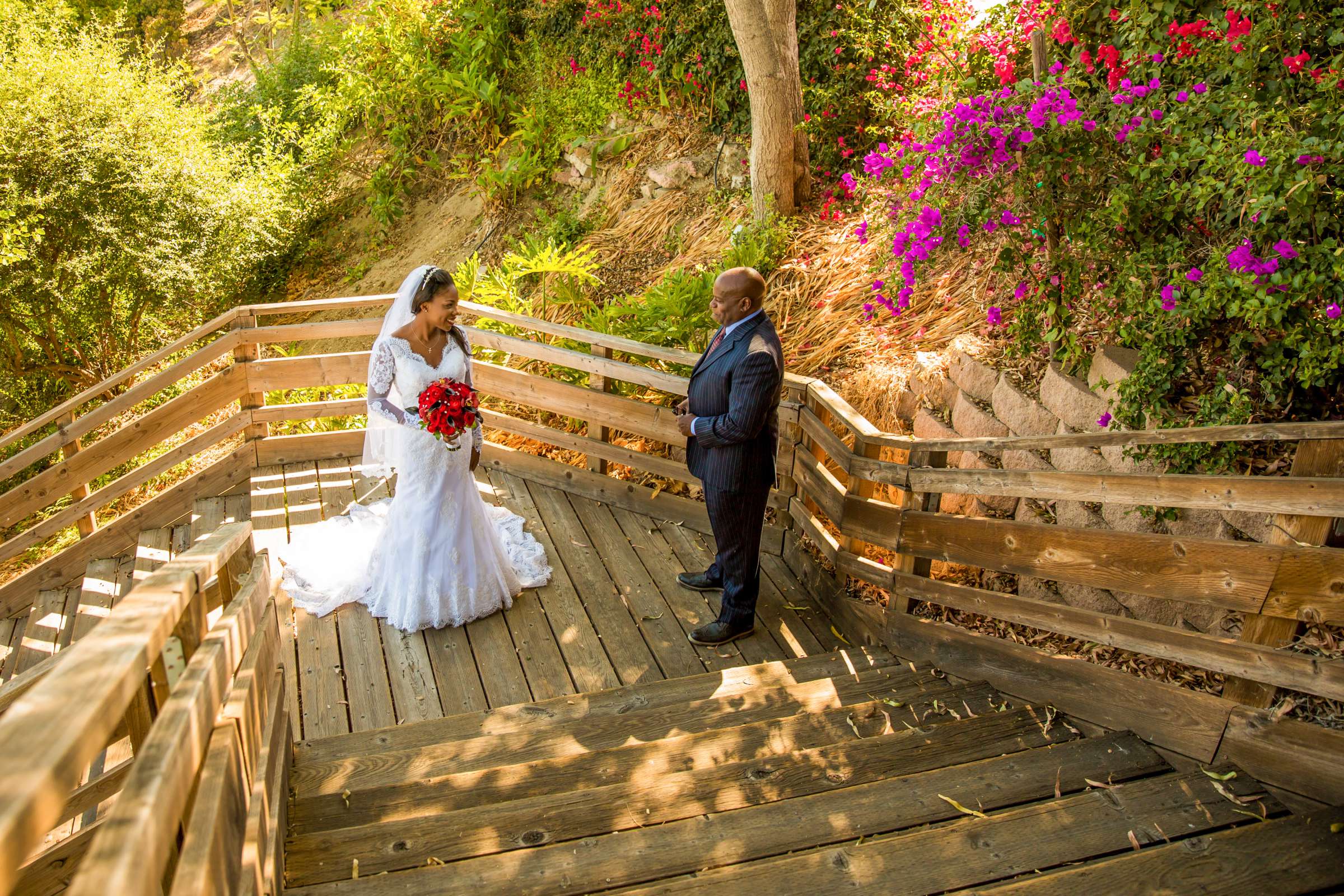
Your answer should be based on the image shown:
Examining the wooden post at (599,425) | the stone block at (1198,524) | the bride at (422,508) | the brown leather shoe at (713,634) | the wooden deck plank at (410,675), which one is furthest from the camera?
the wooden post at (599,425)

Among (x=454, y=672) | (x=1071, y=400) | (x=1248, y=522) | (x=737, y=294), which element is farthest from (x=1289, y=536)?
(x=454, y=672)

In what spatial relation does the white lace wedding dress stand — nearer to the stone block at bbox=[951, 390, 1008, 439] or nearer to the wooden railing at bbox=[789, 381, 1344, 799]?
the wooden railing at bbox=[789, 381, 1344, 799]

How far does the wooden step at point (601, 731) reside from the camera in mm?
3510

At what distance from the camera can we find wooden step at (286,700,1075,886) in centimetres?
291

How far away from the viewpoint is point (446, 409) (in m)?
4.86

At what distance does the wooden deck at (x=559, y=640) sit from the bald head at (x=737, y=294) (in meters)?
1.70

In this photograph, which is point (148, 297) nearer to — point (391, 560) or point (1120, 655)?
point (391, 560)

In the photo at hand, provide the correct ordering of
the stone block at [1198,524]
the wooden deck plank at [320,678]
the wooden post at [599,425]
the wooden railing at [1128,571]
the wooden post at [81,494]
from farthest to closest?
1. the wooden post at [81,494]
2. the wooden post at [599,425]
3. the wooden deck plank at [320,678]
4. the stone block at [1198,524]
5. the wooden railing at [1128,571]

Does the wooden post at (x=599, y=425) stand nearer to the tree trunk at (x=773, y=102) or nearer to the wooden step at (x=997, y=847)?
the tree trunk at (x=773, y=102)

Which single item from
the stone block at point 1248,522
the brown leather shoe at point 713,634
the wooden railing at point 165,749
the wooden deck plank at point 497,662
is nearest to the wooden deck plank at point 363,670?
the wooden deck plank at point 497,662

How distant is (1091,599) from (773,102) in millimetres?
4978

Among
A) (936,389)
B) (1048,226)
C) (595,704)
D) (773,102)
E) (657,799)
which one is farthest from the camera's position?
(773,102)

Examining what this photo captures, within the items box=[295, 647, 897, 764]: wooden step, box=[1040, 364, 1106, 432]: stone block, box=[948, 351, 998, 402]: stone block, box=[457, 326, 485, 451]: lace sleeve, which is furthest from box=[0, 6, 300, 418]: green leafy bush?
box=[1040, 364, 1106, 432]: stone block

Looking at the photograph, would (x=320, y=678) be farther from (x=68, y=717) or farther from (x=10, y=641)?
(x=68, y=717)
